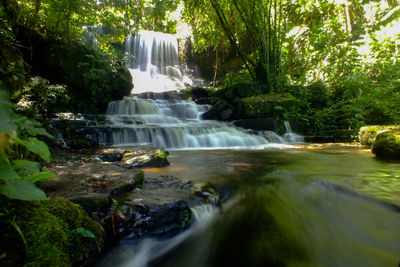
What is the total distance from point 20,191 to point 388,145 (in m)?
5.27

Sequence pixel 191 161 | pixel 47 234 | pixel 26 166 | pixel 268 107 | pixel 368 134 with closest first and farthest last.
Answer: pixel 47 234, pixel 26 166, pixel 191 161, pixel 368 134, pixel 268 107

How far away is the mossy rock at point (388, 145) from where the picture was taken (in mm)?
3674

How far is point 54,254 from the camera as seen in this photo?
0.91 m

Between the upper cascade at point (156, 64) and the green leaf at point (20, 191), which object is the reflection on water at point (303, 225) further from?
the upper cascade at point (156, 64)

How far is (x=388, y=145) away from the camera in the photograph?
379cm

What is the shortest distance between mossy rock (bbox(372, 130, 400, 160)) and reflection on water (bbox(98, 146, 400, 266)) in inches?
49.8

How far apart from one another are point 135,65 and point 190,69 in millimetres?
5173

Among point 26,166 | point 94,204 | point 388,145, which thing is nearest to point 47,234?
point 26,166

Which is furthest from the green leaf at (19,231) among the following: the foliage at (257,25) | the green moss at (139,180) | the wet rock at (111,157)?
the foliage at (257,25)

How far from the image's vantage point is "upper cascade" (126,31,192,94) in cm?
1689

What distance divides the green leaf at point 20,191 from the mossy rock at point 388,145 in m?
5.11

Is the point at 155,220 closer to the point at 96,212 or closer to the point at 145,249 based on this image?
the point at 145,249

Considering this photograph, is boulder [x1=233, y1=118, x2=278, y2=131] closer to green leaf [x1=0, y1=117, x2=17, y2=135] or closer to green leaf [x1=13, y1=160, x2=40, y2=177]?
green leaf [x1=13, y1=160, x2=40, y2=177]

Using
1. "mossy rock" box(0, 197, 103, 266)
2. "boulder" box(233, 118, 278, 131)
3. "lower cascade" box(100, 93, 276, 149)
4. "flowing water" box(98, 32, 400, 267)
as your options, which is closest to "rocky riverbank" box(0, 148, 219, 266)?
"mossy rock" box(0, 197, 103, 266)
